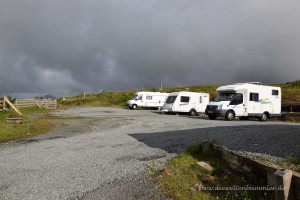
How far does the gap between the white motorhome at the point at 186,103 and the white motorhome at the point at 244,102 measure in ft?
23.2

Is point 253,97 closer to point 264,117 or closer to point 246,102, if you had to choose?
point 246,102

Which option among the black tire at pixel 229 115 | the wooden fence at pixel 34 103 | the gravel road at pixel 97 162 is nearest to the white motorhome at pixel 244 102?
the black tire at pixel 229 115

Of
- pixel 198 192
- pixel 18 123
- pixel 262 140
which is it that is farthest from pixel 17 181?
pixel 18 123

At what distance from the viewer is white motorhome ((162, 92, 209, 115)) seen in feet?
104

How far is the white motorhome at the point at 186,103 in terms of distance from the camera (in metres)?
31.6

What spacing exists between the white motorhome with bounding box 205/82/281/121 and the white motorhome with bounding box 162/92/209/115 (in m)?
7.06

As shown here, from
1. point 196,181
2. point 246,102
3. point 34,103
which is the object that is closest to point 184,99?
point 246,102

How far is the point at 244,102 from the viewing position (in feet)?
78.0

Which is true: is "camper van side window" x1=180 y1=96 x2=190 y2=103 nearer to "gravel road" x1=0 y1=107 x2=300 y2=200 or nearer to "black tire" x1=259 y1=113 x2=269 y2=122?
"black tire" x1=259 y1=113 x2=269 y2=122

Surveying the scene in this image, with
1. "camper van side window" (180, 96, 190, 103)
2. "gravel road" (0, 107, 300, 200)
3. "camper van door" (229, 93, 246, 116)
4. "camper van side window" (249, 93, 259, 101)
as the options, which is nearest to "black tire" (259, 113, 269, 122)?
"camper van side window" (249, 93, 259, 101)

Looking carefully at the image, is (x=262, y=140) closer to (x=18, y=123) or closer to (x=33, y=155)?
(x=33, y=155)

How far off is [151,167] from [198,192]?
7.12ft

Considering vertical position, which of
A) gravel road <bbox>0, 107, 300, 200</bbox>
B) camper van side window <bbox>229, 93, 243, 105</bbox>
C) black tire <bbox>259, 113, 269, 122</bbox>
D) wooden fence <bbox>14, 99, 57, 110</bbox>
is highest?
camper van side window <bbox>229, 93, 243, 105</bbox>

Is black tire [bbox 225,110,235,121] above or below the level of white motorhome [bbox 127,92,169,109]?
below
